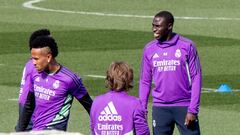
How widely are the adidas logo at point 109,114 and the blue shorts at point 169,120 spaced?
2.91 m

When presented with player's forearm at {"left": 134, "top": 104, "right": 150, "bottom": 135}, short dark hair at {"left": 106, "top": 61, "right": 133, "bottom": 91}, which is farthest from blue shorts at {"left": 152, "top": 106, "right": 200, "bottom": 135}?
short dark hair at {"left": 106, "top": 61, "right": 133, "bottom": 91}

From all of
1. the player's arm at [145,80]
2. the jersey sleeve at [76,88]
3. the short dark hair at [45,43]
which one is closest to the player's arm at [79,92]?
the jersey sleeve at [76,88]

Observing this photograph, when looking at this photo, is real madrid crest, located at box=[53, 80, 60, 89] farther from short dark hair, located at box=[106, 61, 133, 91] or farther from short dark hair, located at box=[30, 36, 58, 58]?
short dark hair, located at box=[106, 61, 133, 91]

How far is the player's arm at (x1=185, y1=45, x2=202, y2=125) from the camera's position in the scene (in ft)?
43.6

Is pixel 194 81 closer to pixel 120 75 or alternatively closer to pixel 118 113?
pixel 118 113

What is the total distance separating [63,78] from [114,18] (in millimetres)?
27912

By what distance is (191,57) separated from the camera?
530 inches

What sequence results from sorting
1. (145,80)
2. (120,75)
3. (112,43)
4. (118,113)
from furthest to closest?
(112,43) → (145,80) → (118,113) → (120,75)

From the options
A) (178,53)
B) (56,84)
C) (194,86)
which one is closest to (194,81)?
(194,86)

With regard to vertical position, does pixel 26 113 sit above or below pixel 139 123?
below

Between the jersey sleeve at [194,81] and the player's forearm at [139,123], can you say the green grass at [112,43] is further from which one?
the player's forearm at [139,123]

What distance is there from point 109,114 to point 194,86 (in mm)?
2827

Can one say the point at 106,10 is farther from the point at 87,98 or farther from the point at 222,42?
the point at 87,98

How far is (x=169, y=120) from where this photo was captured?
13648 millimetres
